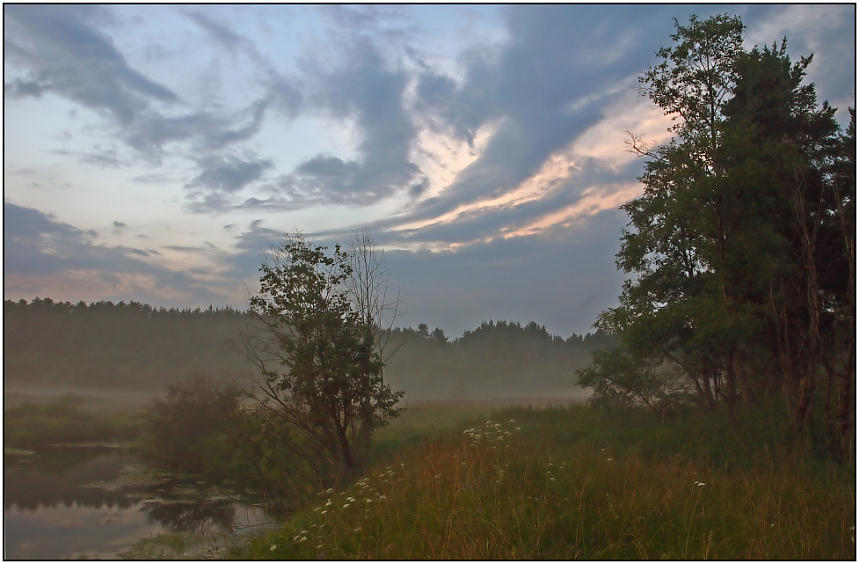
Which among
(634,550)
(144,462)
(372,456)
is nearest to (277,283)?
(372,456)

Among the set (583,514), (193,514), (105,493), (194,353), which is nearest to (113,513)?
(193,514)

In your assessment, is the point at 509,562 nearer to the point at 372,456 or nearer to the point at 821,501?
the point at 821,501

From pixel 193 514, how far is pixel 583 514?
1771 centimetres

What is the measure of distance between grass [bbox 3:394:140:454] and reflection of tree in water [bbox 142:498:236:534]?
19.4 meters

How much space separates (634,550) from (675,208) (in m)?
11.7

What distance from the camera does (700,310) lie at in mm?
15312

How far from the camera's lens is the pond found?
52.4ft

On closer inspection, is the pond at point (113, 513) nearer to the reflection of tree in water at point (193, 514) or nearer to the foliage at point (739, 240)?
the reflection of tree in water at point (193, 514)

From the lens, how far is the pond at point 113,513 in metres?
16.0

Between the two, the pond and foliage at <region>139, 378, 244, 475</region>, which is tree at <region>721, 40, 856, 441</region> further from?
foliage at <region>139, 378, 244, 475</region>

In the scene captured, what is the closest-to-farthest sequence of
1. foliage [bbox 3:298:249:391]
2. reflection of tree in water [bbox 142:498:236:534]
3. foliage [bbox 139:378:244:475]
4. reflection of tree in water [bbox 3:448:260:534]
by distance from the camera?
reflection of tree in water [bbox 142:498:236:534] < reflection of tree in water [bbox 3:448:260:534] < foliage [bbox 139:378:244:475] < foliage [bbox 3:298:249:391]

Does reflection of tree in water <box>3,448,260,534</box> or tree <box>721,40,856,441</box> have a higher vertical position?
tree <box>721,40,856,441</box>

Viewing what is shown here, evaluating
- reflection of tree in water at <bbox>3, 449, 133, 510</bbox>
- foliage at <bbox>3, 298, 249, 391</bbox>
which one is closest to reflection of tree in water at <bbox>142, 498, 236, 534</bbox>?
reflection of tree in water at <bbox>3, 449, 133, 510</bbox>

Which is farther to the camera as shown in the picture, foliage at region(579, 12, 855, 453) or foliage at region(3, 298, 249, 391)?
foliage at region(3, 298, 249, 391)
